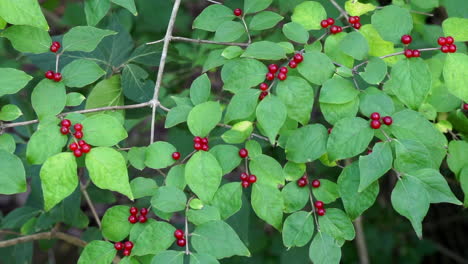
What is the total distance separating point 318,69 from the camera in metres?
1.50

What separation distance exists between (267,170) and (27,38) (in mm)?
796

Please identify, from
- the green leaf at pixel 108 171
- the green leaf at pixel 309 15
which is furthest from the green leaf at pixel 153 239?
the green leaf at pixel 309 15

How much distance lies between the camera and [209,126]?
1.49m

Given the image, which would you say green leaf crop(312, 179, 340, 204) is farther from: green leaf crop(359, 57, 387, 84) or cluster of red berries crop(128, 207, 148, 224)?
cluster of red berries crop(128, 207, 148, 224)

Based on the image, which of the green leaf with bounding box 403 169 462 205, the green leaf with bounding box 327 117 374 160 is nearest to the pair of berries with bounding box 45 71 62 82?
the green leaf with bounding box 327 117 374 160

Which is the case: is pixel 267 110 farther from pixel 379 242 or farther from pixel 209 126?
pixel 379 242

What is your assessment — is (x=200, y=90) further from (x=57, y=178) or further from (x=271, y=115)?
(x=57, y=178)

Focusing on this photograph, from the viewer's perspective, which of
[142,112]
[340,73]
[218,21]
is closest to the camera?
[340,73]

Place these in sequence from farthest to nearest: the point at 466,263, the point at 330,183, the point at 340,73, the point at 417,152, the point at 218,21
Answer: the point at 466,263
the point at 218,21
the point at 330,183
the point at 340,73
the point at 417,152

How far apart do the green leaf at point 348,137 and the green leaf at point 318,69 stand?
0.49 feet

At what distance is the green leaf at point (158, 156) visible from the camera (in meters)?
1.51

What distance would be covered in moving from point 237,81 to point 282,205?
1.21 feet

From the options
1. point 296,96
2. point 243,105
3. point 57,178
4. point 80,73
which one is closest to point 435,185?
point 296,96

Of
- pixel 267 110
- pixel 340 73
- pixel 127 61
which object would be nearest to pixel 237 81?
pixel 267 110
